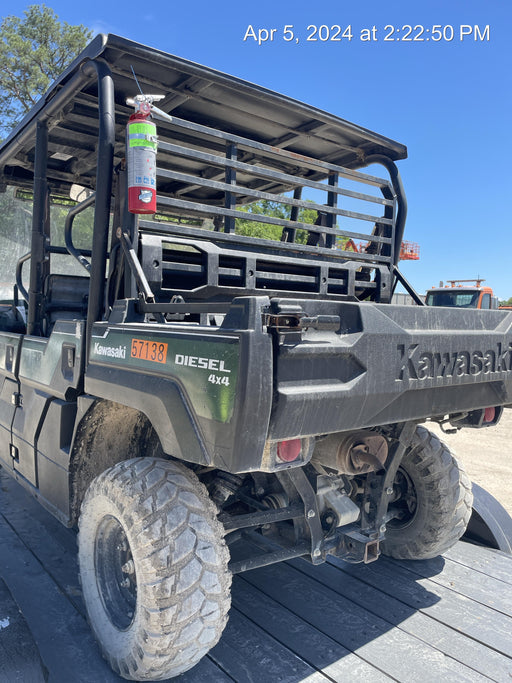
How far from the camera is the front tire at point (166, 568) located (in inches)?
75.5

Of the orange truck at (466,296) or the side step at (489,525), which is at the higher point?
the orange truck at (466,296)

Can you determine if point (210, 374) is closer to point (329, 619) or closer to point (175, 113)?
point (329, 619)

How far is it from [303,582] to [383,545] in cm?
65

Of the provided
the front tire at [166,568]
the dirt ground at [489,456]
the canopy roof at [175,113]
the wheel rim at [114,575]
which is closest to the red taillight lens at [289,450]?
the front tire at [166,568]

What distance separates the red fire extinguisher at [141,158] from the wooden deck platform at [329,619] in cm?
194

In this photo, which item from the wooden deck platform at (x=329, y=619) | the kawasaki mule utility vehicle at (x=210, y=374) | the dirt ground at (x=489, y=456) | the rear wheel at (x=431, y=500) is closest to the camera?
the kawasaki mule utility vehicle at (x=210, y=374)

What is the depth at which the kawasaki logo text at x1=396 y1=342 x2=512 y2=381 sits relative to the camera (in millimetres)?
2023

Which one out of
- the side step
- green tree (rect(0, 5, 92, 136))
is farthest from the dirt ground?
green tree (rect(0, 5, 92, 136))

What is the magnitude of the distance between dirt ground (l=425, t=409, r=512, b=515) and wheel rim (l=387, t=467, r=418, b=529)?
2038mm

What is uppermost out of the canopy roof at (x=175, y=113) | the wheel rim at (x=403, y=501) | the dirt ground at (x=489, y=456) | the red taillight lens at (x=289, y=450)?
the canopy roof at (x=175, y=113)

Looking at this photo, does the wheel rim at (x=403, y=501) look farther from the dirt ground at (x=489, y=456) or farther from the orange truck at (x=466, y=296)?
the orange truck at (x=466, y=296)

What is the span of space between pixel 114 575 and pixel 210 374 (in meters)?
1.24

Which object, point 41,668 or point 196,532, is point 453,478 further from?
point 41,668

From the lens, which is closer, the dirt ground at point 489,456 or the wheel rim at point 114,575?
the wheel rim at point 114,575
